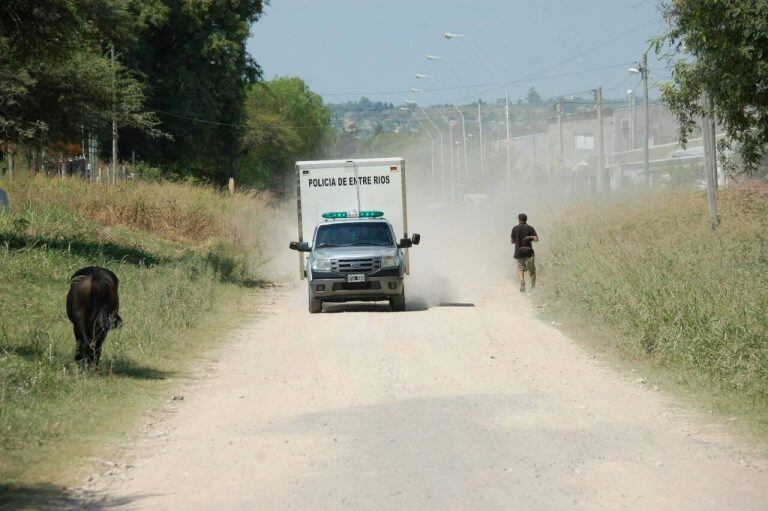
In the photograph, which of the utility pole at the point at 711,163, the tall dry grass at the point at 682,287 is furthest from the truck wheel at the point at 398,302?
the utility pole at the point at 711,163

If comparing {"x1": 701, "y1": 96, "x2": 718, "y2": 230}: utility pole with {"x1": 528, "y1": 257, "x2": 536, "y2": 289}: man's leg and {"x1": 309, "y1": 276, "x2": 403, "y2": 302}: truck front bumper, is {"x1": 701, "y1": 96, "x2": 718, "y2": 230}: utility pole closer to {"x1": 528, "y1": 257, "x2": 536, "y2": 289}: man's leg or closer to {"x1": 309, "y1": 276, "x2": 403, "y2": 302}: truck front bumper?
{"x1": 528, "y1": 257, "x2": 536, "y2": 289}: man's leg

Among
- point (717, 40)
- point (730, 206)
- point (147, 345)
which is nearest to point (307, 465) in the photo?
point (147, 345)

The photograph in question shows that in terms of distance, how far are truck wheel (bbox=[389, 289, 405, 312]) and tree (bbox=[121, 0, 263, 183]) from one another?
32.0m

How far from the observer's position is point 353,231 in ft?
76.0

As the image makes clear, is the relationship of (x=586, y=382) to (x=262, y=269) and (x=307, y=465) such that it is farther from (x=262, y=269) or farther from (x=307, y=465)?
(x=262, y=269)

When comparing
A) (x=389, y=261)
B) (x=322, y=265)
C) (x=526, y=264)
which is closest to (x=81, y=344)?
(x=322, y=265)

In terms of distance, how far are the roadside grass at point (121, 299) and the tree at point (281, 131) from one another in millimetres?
37877

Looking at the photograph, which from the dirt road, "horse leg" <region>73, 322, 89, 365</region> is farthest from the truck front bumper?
"horse leg" <region>73, 322, 89, 365</region>

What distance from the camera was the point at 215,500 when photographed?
25.3 feet

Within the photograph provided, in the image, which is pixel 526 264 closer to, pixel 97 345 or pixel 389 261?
pixel 389 261

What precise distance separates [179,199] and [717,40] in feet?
83.0

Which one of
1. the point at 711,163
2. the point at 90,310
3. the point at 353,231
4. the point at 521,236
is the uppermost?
the point at 711,163

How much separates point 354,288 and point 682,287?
8043 mm

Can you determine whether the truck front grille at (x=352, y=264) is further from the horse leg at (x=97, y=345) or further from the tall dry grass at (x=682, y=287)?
the horse leg at (x=97, y=345)
